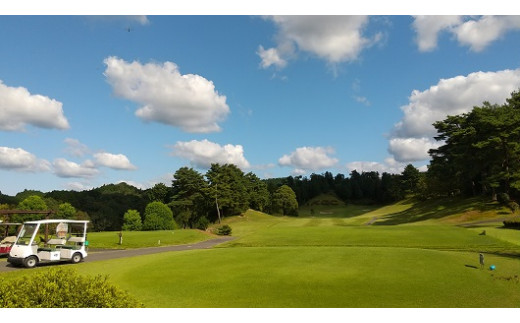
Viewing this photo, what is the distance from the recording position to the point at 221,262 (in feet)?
62.4

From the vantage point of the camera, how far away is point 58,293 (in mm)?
6887

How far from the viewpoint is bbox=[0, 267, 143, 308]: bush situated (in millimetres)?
6711

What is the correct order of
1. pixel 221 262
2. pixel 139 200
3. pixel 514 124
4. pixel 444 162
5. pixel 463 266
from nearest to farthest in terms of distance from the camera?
pixel 463 266
pixel 221 262
pixel 514 124
pixel 444 162
pixel 139 200

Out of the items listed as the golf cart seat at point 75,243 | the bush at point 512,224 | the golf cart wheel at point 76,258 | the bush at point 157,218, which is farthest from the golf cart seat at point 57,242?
the bush at point 157,218

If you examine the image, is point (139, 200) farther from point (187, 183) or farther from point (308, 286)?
point (308, 286)

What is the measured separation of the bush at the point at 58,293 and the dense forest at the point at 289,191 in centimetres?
5546

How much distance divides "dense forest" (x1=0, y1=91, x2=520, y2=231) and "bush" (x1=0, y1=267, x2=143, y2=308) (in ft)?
182

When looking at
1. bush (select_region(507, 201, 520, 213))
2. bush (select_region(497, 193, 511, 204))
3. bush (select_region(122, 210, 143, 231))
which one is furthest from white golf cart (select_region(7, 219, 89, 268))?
bush (select_region(497, 193, 511, 204))

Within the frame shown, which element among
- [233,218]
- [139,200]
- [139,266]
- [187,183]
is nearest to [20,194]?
[139,200]

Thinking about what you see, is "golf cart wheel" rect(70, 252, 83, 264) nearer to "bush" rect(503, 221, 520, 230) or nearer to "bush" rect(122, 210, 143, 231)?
"bush" rect(503, 221, 520, 230)

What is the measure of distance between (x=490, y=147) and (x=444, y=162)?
46.7 feet

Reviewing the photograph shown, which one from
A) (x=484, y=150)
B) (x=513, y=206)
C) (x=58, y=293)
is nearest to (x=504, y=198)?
(x=513, y=206)

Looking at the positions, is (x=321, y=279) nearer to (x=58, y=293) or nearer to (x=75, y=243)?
(x=58, y=293)

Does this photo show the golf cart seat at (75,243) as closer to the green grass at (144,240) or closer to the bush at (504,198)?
the green grass at (144,240)
